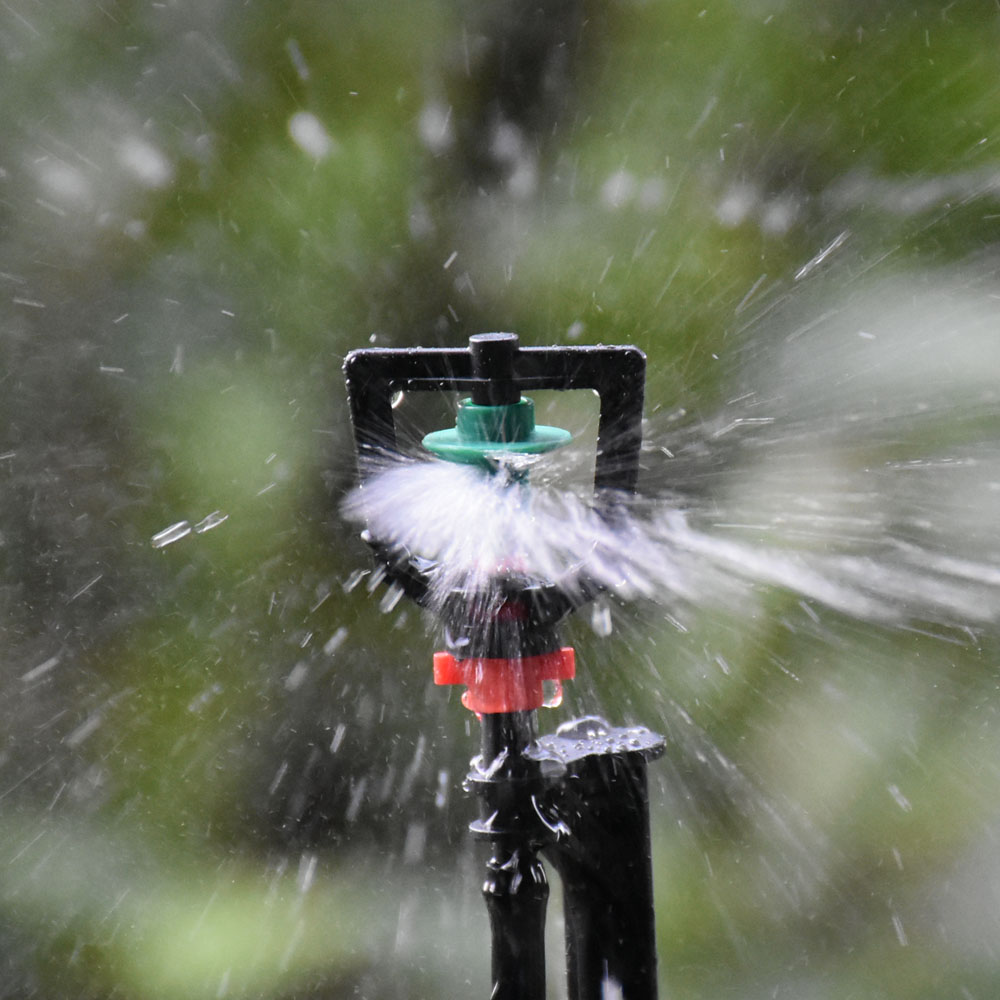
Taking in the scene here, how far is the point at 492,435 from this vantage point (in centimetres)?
41

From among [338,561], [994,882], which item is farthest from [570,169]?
[994,882]

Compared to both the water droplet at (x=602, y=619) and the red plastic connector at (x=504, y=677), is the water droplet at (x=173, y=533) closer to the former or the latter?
the water droplet at (x=602, y=619)

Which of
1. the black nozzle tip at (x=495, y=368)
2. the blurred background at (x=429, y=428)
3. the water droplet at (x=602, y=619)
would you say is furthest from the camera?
the water droplet at (x=602, y=619)

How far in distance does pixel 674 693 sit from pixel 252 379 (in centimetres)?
41

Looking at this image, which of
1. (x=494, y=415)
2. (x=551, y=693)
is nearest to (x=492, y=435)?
(x=494, y=415)

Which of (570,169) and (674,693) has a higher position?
(570,169)

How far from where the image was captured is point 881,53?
710mm

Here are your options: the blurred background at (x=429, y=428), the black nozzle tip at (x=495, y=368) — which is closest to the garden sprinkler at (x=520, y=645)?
the black nozzle tip at (x=495, y=368)

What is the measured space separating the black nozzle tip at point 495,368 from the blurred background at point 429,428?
1.21 feet

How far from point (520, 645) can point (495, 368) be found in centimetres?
11

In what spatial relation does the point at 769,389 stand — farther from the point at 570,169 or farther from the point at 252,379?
the point at 252,379

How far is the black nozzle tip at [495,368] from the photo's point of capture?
0.40m

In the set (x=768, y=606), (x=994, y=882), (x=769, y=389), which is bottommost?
(x=994, y=882)

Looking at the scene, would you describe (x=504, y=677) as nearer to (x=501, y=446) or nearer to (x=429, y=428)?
(x=501, y=446)
